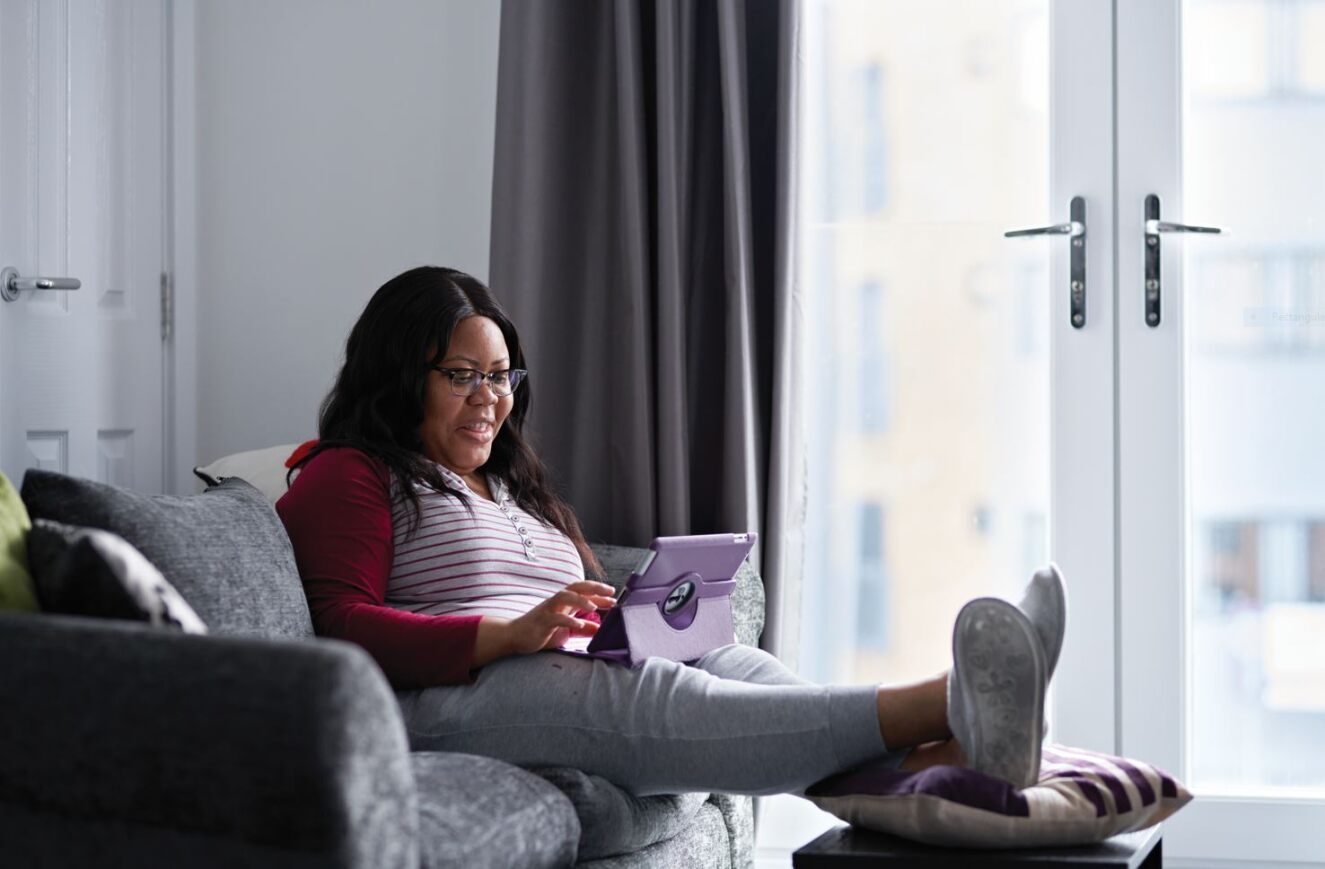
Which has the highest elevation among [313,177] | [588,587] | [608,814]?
[313,177]

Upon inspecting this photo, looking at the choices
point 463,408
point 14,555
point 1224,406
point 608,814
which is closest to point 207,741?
point 14,555

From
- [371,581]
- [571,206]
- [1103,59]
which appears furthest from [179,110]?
[1103,59]

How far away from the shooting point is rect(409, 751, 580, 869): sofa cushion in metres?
1.35

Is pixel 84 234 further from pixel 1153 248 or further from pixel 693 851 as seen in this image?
pixel 1153 248

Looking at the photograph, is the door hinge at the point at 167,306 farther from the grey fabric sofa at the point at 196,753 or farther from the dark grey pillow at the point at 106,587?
→ the grey fabric sofa at the point at 196,753

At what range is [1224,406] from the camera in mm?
2648

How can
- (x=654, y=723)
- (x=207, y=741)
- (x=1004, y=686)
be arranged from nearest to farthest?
(x=207, y=741)
(x=1004, y=686)
(x=654, y=723)

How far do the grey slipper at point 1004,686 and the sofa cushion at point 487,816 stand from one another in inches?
18.6

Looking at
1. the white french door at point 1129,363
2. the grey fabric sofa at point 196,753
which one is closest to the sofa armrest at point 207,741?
the grey fabric sofa at point 196,753

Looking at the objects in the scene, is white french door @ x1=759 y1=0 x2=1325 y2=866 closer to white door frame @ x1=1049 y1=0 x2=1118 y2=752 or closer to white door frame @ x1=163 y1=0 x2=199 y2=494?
white door frame @ x1=1049 y1=0 x2=1118 y2=752

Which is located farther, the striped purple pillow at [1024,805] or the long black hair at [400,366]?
the long black hair at [400,366]

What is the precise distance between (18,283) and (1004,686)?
181 cm

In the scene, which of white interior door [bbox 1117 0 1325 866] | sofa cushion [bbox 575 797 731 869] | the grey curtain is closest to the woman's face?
the grey curtain

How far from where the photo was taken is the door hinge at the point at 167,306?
2850mm
